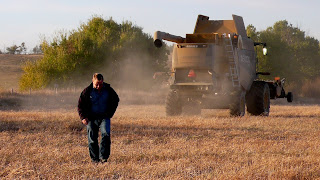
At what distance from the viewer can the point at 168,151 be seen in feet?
34.7

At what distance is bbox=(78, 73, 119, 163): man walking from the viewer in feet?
30.1

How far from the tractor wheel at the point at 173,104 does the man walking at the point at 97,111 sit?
35.6ft

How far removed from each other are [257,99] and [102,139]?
1282cm

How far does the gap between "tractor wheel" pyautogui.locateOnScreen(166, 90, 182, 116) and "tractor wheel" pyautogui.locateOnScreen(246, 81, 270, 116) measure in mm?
3032

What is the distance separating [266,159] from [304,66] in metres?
56.1

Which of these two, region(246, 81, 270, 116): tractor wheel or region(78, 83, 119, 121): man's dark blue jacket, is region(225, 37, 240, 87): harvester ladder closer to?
region(246, 81, 270, 116): tractor wheel

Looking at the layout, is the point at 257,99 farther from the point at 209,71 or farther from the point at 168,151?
the point at 168,151

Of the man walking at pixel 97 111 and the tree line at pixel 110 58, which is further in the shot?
the tree line at pixel 110 58

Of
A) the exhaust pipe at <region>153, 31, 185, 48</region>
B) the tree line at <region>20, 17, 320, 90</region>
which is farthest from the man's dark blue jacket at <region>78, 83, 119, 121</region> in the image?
the tree line at <region>20, 17, 320, 90</region>

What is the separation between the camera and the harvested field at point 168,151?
831 cm

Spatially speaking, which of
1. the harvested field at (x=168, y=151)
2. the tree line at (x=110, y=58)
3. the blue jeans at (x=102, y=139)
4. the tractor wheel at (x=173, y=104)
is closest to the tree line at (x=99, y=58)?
the tree line at (x=110, y=58)

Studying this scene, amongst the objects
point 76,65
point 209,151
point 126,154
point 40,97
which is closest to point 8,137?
point 126,154

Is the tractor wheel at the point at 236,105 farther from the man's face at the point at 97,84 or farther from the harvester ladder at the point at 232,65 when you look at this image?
the man's face at the point at 97,84

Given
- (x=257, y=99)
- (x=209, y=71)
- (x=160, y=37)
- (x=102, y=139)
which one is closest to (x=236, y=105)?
(x=209, y=71)
